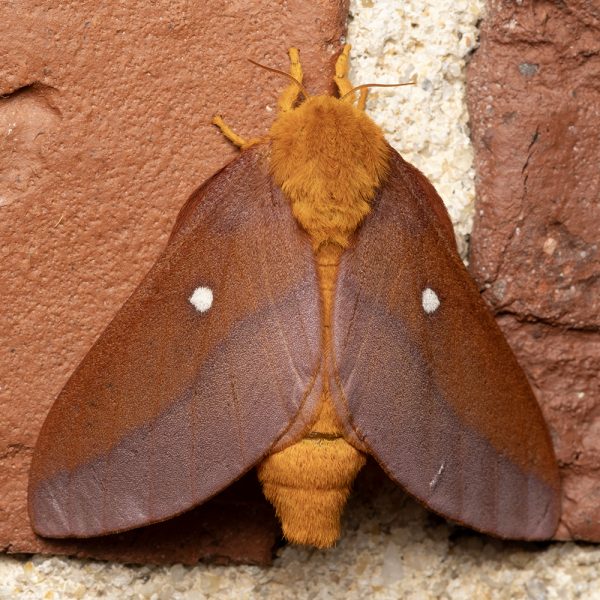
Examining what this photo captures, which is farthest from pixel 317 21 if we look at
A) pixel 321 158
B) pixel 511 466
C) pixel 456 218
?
pixel 511 466

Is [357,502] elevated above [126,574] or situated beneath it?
elevated above

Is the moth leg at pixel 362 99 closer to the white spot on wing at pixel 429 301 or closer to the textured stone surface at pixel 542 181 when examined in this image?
the textured stone surface at pixel 542 181

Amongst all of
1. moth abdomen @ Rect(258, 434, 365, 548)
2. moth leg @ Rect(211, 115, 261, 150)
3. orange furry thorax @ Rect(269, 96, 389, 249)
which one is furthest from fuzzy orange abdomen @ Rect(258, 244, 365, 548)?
moth leg @ Rect(211, 115, 261, 150)

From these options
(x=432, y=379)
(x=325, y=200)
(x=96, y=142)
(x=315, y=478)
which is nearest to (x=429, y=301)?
(x=432, y=379)

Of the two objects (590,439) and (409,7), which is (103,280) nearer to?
(409,7)

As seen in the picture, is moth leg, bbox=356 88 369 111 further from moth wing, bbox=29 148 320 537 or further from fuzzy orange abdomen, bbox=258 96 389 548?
moth wing, bbox=29 148 320 537

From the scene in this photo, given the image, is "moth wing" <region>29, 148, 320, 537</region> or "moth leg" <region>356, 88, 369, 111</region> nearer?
"moth wing" <region>29, 148, 320, 537</region>
